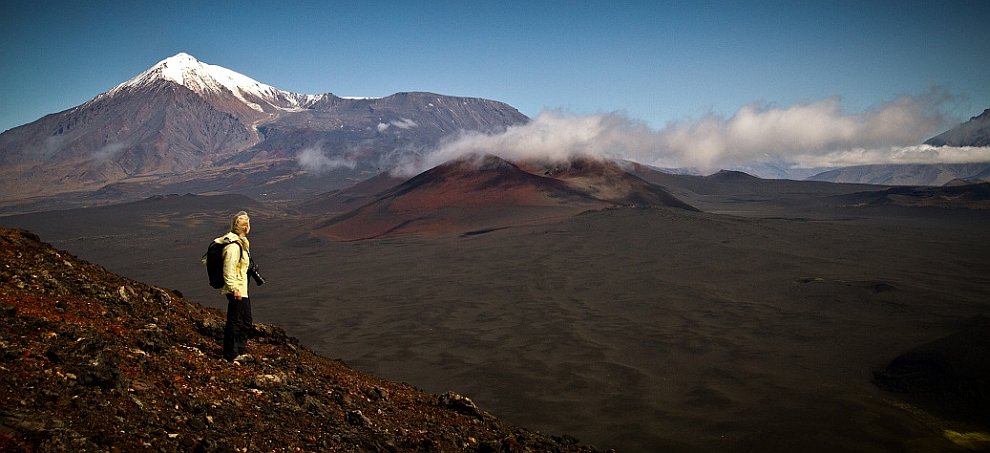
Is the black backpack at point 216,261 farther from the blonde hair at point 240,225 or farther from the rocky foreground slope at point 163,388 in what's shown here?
the rocky foreground slope at point 163,388

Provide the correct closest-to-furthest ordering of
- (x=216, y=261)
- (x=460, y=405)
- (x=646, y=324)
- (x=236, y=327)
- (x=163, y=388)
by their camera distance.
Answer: (x=163, y=388) < (x=216, y=261) < (x=236, y=327) < (x=460, y=405) < (x=646, y=324)

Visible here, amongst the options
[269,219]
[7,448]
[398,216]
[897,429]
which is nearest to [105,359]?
[7,448]

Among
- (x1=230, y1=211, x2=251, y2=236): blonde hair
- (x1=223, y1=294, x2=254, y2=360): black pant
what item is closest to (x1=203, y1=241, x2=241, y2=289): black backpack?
(x1=230, y1=211, x2=251, y2=236): blonde hair

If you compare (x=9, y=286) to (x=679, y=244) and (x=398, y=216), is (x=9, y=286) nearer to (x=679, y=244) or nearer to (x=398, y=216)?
(x=679, y=244)

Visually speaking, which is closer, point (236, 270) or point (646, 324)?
point (236, 270)

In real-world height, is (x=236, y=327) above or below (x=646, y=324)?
above

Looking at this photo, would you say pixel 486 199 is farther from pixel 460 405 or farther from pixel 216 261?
pixel 216 261

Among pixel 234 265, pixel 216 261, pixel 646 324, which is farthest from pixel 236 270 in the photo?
pixel 646 324

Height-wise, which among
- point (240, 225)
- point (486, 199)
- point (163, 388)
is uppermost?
point (240, 225)
